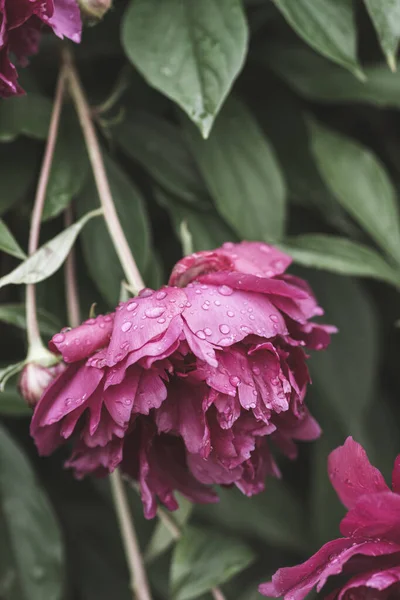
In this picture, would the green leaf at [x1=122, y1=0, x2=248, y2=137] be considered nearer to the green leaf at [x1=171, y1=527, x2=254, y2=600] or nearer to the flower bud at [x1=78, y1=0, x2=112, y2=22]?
the flower bud at [x1=78, y1=0, x2=112, y2=22]

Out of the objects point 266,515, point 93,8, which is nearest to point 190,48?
point 93,8

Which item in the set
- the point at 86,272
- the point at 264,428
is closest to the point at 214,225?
the point at 86,272

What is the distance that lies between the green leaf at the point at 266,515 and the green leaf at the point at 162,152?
314 mm

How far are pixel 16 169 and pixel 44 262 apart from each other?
164mm

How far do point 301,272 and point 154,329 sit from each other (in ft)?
1.22

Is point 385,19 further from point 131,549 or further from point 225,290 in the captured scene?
point 131,549

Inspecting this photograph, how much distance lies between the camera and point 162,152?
0.66 metres

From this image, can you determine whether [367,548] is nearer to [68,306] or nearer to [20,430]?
[68,306]

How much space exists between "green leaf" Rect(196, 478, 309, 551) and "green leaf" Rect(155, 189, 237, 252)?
274 millimetres

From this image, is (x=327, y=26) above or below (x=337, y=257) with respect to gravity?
above

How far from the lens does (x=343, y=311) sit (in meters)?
0.76

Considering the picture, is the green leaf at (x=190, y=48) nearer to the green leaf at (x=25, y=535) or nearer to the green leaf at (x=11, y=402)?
the green leaf at (x=11, y=402)

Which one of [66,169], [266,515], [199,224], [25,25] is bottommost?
[266,515]

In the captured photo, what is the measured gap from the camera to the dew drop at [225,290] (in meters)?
0.42
